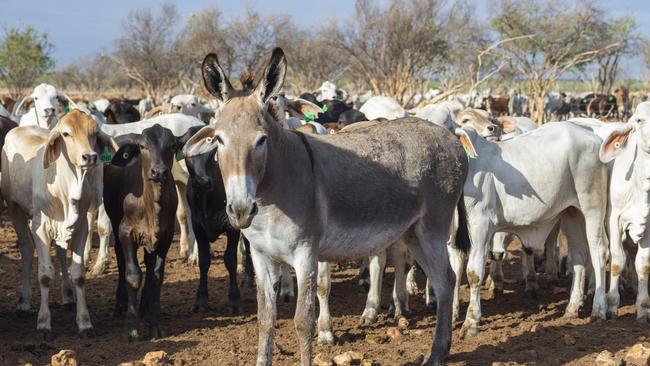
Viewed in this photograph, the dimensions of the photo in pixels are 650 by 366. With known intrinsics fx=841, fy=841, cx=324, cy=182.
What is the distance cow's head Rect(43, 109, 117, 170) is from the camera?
23.9 feet

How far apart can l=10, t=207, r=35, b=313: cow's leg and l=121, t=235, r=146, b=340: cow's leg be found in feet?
5.10

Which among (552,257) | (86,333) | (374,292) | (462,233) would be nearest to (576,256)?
(552,257)

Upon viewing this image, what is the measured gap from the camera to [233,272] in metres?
8.59

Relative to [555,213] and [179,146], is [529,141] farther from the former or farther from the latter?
[179,146]

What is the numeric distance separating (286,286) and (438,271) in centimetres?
309

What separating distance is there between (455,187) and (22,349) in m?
3.78

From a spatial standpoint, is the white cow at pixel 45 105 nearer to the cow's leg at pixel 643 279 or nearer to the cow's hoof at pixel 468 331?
the cow's hoof at pixel 468 331

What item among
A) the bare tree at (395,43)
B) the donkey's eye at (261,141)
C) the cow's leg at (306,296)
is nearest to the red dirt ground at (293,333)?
the cow's leg at (306,296)

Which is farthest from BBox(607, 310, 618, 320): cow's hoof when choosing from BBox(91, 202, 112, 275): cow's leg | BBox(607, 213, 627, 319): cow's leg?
BBox(91, 202, 112, 275): cow's leg

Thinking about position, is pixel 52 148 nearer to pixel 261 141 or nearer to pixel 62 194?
pixel 62 194

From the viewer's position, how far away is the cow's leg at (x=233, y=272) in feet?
27.8

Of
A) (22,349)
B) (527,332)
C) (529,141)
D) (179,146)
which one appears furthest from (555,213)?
(22,349)

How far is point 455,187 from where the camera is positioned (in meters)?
6.41

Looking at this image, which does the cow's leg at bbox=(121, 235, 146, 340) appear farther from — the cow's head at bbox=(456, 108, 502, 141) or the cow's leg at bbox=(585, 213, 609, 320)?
the cow's leg at bbox=(585, 213, 609, 320)
